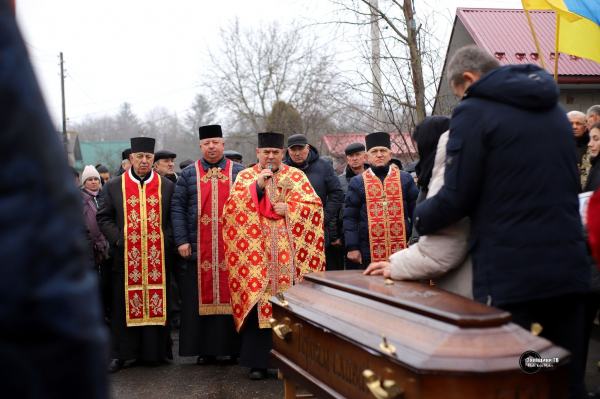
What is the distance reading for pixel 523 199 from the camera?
2.45 meters

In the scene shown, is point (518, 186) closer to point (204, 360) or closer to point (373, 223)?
point (373, 223)

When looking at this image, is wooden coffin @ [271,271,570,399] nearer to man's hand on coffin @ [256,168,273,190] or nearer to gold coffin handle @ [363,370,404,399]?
gold coffin handle @ [363,370,404,399]

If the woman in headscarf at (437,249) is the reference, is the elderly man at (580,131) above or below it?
above

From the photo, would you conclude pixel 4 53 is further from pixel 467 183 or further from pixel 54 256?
pixel 467 183

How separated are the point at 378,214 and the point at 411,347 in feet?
15.0

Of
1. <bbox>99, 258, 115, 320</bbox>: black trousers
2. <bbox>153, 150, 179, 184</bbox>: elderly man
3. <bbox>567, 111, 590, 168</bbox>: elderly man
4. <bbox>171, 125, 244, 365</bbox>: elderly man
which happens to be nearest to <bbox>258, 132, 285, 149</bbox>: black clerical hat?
<bbox>171, 125, 244, 365</bbox>: elderly man

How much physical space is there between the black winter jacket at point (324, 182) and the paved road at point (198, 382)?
6.97 feet

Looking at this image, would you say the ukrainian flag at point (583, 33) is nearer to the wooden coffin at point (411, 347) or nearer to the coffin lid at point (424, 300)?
the coffin lid at point (424, 300)

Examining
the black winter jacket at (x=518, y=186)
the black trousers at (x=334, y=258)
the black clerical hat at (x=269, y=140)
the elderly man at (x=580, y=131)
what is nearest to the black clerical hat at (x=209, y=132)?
the black clerical hat at (x=269, y=140)

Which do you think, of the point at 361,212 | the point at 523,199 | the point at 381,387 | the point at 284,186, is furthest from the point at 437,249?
the point at 361,212

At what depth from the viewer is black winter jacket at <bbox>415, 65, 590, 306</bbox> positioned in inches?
95.0

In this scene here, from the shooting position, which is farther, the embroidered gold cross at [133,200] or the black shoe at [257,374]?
the embroidered gold cross at [133,200]

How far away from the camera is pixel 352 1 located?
9.06m

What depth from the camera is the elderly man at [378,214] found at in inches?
263
